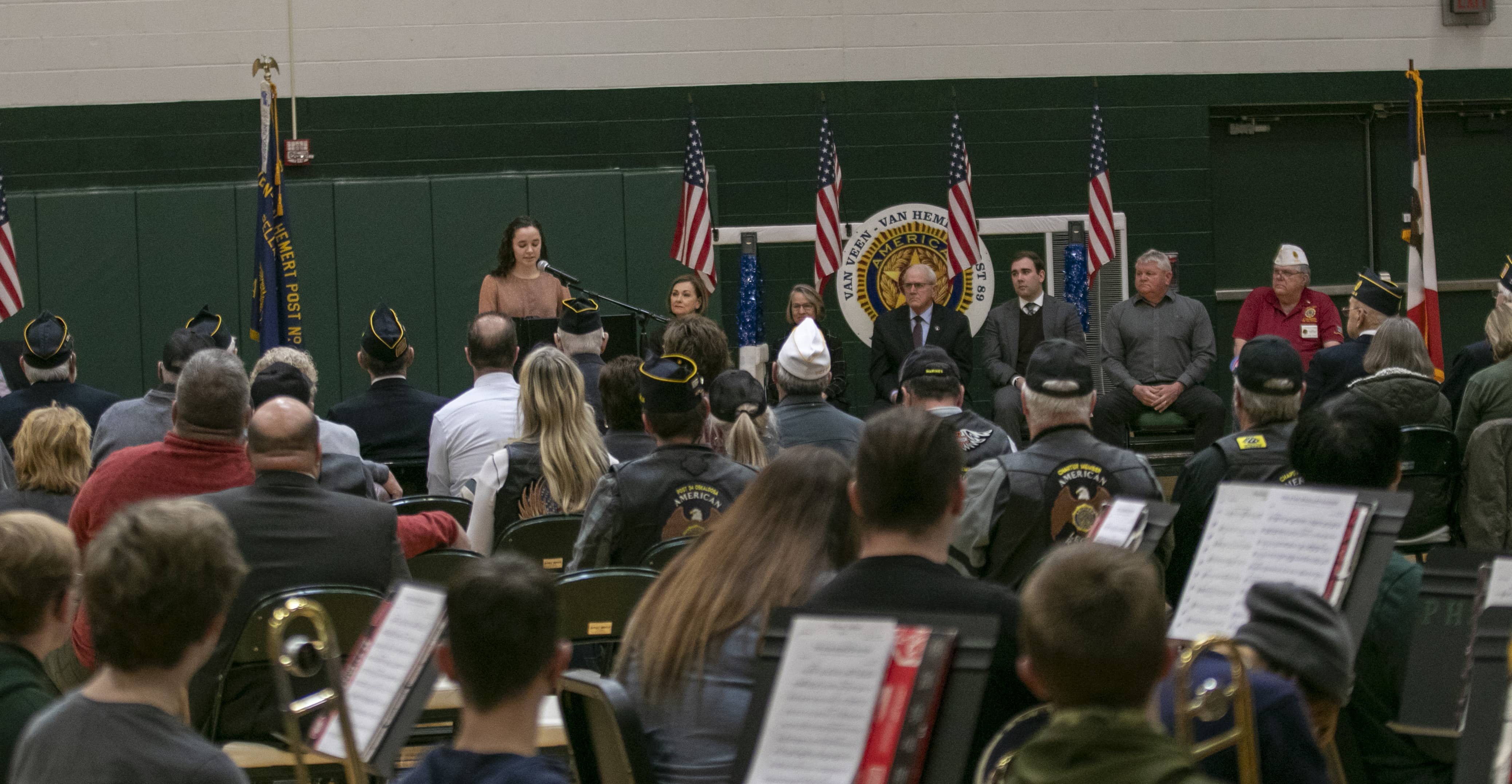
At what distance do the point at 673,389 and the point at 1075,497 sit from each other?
119 cm

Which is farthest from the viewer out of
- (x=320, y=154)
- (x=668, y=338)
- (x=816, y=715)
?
(x=320, y=154)

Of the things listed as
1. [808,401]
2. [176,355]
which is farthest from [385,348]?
[808,401]

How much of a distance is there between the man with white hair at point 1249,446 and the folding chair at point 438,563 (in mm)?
2041

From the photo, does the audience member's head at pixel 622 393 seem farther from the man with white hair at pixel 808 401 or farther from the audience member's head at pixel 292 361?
the audience member's head at pixel 292 361

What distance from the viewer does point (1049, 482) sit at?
409cm

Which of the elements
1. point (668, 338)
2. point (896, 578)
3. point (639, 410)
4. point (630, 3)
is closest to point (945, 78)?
point (630, 3)

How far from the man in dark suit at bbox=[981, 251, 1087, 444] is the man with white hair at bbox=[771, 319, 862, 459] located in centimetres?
409

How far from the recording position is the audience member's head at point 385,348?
19.0 feet

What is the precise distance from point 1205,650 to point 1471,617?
597 mm

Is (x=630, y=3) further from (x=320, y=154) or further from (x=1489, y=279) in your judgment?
(x=1489, y=279)

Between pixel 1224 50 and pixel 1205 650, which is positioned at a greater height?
pixel 1224 50

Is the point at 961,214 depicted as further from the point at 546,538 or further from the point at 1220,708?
the point at 1220,708

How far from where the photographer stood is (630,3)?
10648 mm

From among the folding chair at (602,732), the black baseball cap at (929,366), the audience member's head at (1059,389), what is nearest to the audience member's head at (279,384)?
the black baseball cap at (929,366)
